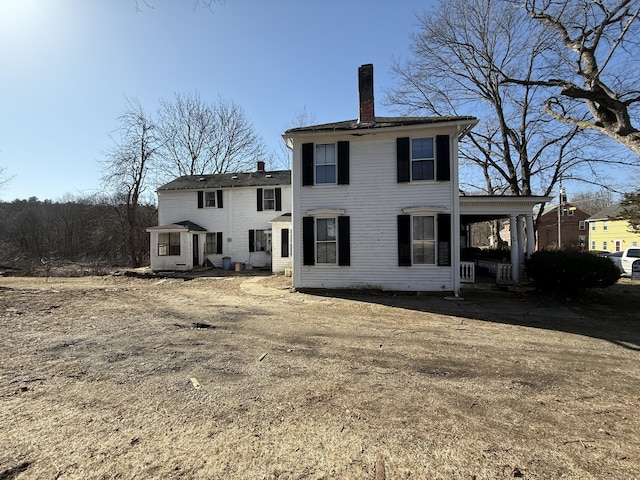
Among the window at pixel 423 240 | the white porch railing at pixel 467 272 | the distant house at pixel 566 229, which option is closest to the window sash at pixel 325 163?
the window at pixel 423 240

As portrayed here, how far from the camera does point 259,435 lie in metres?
2.90

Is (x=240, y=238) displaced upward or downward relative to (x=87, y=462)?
upward

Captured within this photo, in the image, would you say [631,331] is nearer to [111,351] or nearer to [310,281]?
[310,281]

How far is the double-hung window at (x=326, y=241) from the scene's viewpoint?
38.0 ft

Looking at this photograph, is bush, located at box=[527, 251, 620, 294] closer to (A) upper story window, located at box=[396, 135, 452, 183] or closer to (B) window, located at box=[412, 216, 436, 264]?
(B) window, located at box=[412, 216, 436, 264]

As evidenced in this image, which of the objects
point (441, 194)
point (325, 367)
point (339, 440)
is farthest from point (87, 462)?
point (441, 194)

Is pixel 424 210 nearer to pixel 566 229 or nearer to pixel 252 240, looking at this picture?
pixel 252 240

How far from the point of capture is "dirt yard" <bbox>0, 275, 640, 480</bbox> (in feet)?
8.33

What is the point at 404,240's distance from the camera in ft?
36.0

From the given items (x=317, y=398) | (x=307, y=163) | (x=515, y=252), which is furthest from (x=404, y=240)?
(x=317, y=398)

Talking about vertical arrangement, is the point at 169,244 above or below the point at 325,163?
below

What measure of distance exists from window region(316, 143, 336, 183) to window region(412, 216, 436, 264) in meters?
3.35

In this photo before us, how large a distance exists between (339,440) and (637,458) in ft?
7.98

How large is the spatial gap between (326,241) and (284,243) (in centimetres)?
691
